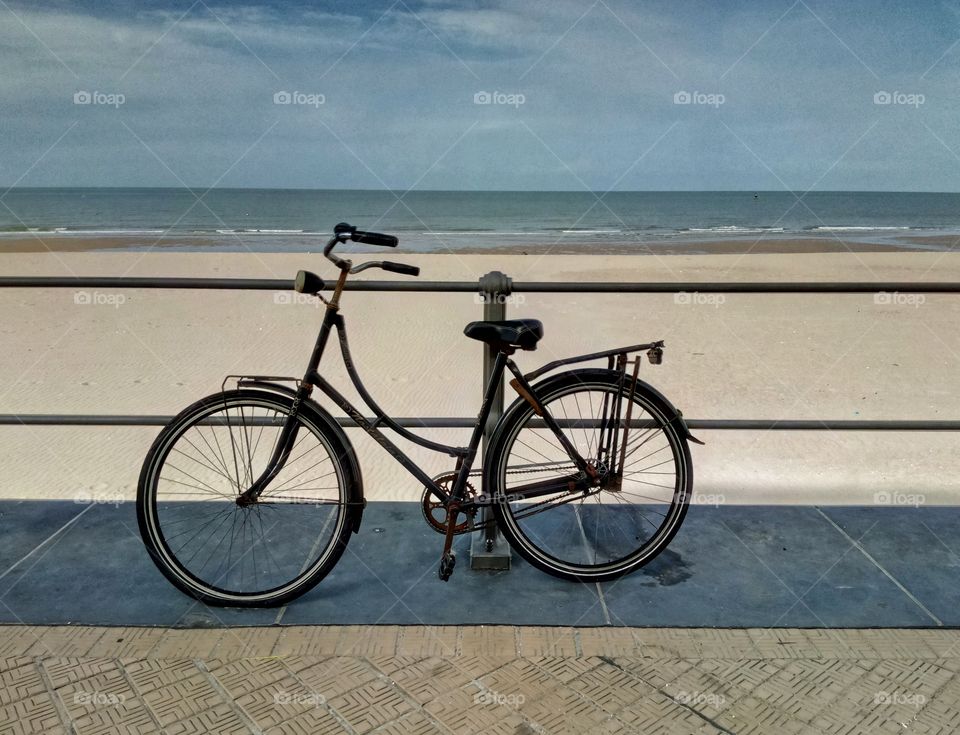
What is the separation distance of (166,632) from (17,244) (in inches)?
1175

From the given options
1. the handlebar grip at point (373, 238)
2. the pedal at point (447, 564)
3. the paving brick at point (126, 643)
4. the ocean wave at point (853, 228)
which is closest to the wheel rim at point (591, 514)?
the pedal at point (447, 564)

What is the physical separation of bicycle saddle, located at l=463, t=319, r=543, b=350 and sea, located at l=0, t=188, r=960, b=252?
927 inches

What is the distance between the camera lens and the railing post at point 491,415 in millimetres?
3021

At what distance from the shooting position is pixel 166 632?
2.73 m

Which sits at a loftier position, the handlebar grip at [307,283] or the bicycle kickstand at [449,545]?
the handlebar grip at [307,283]

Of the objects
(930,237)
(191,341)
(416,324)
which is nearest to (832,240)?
(930,237)

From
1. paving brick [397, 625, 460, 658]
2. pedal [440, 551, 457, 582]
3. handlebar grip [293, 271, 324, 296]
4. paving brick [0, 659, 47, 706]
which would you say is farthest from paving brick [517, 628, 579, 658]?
paving brick [0, 659, 47, 706]

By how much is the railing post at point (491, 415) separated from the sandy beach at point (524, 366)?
1078 millimetres

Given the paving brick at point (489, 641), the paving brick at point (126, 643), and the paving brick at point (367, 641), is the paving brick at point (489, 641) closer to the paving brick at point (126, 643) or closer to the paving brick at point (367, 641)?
the paving brick at point (367, 641)

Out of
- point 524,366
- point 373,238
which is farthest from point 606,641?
point 524,366

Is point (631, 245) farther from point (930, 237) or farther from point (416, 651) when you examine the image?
point (416, 651)

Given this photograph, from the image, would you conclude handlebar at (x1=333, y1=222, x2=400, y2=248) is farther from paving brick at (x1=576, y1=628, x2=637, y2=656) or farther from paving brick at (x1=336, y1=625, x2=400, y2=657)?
paving brick at (x1=576, y1=628, x2=637, y2=656)

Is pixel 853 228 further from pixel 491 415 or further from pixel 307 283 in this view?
pixel 307 283

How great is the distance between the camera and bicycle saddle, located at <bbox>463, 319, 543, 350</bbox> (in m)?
2.81
